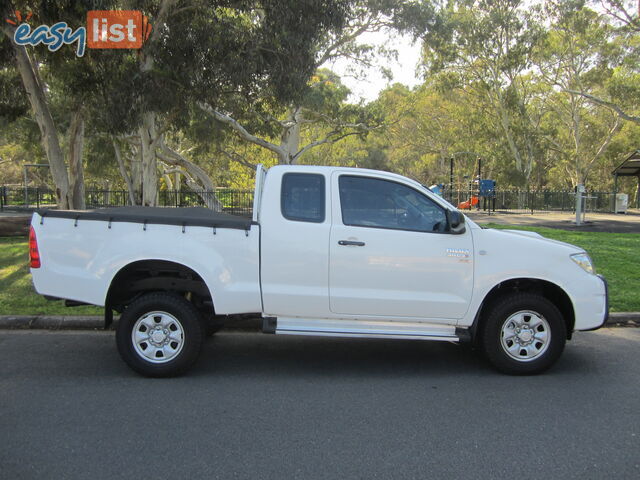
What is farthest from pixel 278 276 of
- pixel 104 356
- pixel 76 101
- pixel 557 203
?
pixel 557 203

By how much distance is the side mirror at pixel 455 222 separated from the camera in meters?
4.89

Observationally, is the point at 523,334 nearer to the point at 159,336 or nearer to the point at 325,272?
the point at 325,272

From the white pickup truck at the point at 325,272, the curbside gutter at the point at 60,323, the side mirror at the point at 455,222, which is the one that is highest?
the side mirror at the point at 455,222

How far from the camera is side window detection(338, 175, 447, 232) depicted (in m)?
5.04

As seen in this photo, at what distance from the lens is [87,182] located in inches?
1991

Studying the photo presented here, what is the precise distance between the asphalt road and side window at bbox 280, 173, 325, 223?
1.54 meters

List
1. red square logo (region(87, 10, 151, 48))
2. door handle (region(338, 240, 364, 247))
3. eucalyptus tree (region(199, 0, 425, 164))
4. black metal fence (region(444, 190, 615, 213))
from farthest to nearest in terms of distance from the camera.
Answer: black metal fence (region(444, 190, 615, 213)) < eucalyptus tree (region(199, 0, 425, 164)) < red square logo (region(87, 10, 151, 48)) < door handle (region(338, 240, 364, 247))

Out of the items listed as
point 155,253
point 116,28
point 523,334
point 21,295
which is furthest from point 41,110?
point 523,334

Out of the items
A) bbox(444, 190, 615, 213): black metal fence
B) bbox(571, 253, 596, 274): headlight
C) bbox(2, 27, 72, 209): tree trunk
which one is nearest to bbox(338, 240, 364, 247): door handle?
bbox(571, 253, 596, 274): headlight

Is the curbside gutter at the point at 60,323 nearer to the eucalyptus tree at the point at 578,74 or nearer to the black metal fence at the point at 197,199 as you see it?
the black metal fence at the point at 197,199

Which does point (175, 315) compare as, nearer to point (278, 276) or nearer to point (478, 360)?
point (278, 276)

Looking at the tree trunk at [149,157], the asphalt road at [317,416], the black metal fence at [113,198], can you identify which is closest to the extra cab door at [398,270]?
the asphalt road at [317,416]

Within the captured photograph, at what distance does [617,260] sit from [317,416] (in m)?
9.08

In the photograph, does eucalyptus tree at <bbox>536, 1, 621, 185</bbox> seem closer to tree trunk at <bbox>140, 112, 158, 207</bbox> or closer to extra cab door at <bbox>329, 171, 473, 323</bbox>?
tree trunk at <bbox>140, 112, 158, 207</bbox>
